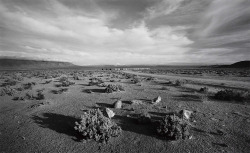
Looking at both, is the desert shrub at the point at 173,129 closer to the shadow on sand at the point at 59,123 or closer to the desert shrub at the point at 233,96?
the shadow on sand at the point at 59,123

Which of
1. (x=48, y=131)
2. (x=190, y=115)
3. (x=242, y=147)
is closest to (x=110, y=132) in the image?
(x=48, y=131)

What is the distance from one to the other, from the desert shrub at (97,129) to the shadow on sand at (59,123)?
1.40 ft

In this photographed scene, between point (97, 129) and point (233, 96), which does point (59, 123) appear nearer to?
point (97, 129)

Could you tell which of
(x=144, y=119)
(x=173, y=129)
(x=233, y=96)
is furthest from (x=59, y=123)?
(x=233, y=96)

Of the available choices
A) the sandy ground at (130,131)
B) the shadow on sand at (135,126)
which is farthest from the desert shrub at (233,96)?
the shadow on sand at (135,126)

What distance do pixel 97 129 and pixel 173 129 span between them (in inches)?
125

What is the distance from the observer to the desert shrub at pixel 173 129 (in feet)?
16.8

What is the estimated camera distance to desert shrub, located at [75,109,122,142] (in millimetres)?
5309

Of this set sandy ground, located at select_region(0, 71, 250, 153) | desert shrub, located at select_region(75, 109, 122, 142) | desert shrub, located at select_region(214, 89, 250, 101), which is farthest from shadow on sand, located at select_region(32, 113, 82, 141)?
desert shrub, located at select_region(214, 89, 250, 101)

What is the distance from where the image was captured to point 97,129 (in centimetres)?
556

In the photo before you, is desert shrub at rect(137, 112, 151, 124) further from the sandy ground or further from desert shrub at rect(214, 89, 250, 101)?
desert shrub at rect(214, 89, 250, 101)

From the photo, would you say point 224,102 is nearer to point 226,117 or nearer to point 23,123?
point 226,117

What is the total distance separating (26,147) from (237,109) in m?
10.9

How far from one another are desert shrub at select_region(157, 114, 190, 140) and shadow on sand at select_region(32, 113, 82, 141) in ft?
11.5
